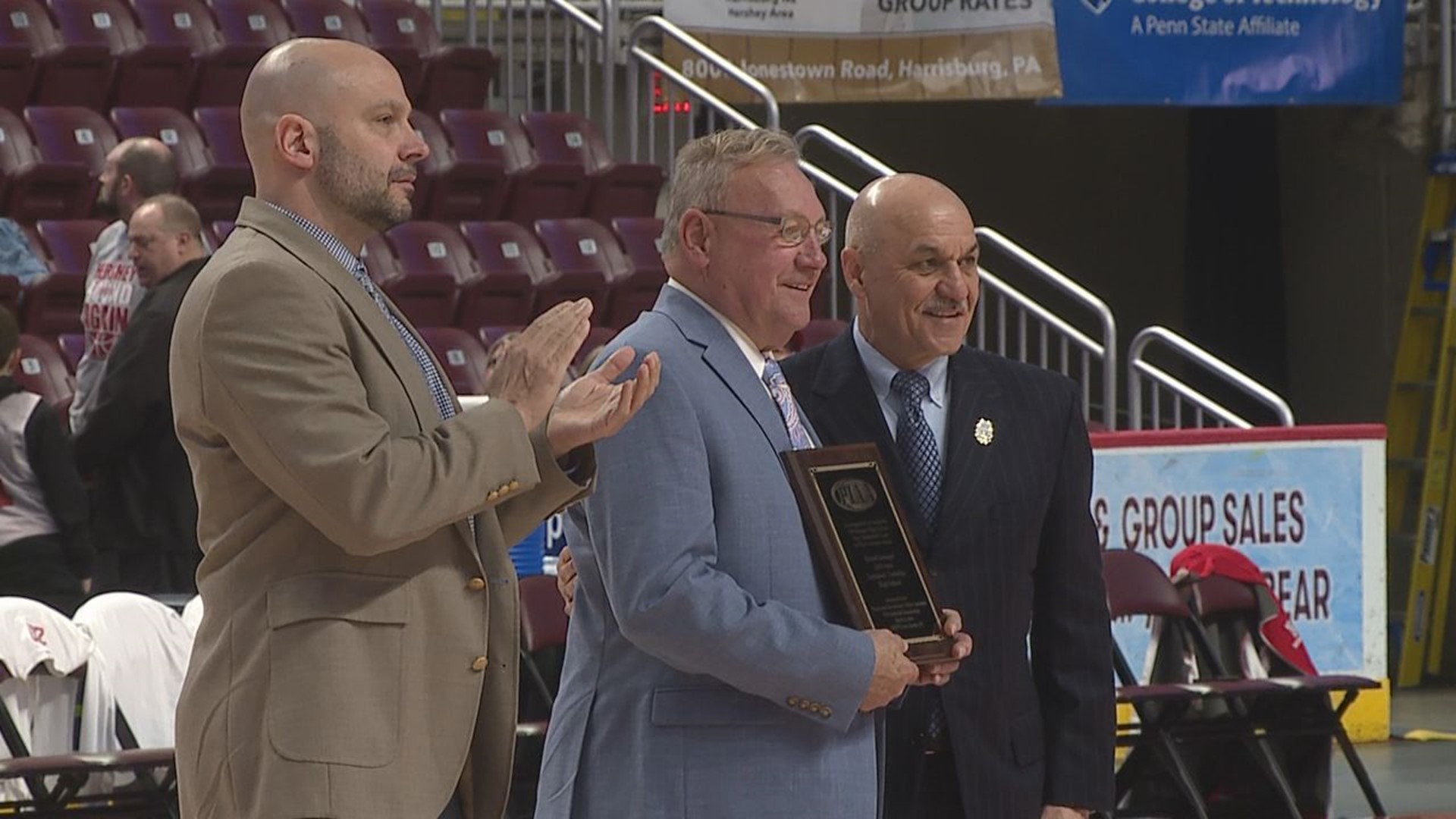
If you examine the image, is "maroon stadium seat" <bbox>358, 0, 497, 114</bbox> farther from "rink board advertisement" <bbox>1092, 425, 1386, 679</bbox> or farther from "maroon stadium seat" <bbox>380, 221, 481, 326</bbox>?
"rink board advertisement" <bbox>1092, 425, 1386, 679</bbox>

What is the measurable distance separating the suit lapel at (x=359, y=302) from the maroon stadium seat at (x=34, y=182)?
7.58 m

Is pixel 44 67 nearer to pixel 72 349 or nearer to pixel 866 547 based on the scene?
pixel 72 349

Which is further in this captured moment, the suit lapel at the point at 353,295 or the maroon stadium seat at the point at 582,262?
the maroon stadium seat at the point at 582,262

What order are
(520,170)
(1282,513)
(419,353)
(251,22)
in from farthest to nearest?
(251,22) → (520,170) → (1282,513) → (419,353)

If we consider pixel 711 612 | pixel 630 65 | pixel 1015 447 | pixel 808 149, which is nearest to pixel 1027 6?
pixel 630 65

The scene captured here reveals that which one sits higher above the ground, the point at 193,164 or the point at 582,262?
the point at 193,164

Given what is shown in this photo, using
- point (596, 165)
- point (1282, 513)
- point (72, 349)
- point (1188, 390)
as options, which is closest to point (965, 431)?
point (1282, 513)

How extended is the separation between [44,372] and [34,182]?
1482 millimetres

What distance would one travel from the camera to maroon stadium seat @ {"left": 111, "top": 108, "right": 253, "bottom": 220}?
1040 centimetres

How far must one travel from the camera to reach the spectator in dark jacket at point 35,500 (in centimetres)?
658

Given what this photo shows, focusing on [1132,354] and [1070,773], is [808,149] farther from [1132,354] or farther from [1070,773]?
[1070,773]

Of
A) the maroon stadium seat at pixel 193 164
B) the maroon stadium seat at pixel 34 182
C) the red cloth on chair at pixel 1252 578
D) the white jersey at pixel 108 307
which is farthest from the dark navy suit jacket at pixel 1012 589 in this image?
the maroon stadium seat at pixel 193 164

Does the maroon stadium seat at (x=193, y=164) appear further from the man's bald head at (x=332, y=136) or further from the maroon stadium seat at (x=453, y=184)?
the man's bald head at (x=332, y=136)

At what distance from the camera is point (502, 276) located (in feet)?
33.8
